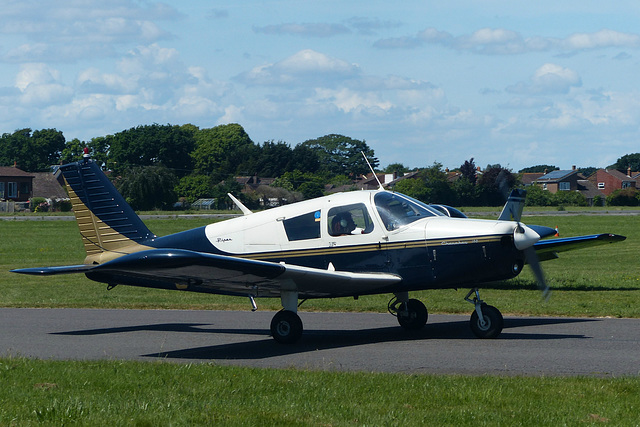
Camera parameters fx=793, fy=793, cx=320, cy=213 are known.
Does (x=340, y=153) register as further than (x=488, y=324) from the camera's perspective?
Yes

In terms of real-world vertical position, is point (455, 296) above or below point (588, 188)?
below

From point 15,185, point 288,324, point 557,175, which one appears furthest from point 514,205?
point 557,175

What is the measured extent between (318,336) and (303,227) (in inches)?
71.2

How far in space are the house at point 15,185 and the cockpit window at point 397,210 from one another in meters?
112

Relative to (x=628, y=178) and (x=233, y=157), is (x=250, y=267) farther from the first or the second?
(x=628, y=178)

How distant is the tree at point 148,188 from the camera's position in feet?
317

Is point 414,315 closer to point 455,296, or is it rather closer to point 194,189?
point 455,296

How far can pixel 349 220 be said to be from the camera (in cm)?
1205

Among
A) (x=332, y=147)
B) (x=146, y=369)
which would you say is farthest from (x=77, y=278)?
(x=332, y=147)

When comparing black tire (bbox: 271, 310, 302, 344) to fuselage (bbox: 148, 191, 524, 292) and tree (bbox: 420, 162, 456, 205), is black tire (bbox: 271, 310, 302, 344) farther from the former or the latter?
tree (bbox: 420, 162, 456, 205)

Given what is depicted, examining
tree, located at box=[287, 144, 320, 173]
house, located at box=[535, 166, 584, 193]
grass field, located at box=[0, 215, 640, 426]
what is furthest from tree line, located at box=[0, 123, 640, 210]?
grass field, located at box=[0, 215, 640, 426]

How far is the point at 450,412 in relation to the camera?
697 centimetres

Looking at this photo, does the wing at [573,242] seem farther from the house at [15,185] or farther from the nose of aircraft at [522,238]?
the house at [15,185]

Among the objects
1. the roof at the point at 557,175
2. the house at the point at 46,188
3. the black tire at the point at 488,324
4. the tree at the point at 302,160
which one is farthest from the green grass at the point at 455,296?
the roof at the point at 557,175
